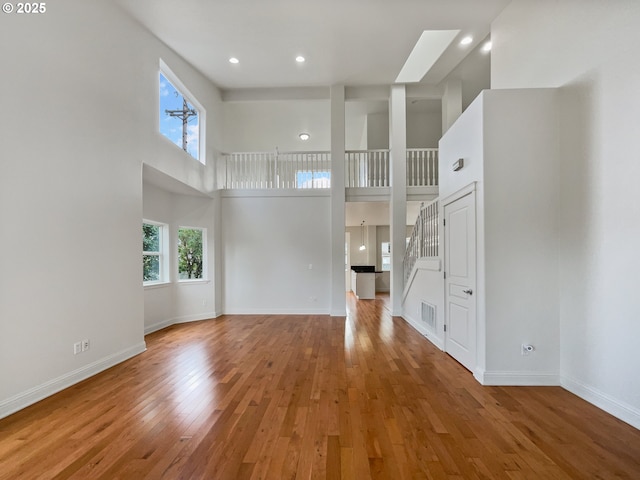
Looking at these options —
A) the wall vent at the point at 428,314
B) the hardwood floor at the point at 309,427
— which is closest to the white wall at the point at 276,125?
the wall vent at the point at 428,314

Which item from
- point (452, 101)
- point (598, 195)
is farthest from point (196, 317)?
point (452, 101)

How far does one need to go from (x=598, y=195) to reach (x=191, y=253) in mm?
A: 6392

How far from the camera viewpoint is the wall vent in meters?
4.51

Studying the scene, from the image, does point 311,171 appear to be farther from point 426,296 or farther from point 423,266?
point 426,296

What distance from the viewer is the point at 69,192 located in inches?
118

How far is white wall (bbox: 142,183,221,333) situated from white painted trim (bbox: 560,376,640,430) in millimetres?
5902

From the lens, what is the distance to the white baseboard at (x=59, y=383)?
7.89ft

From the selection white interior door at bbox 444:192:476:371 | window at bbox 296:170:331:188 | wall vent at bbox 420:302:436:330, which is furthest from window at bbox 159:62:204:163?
wall vent at bbox 420:302:436:330

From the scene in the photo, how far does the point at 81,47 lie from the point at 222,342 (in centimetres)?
409

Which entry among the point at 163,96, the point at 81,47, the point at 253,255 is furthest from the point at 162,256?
the point at 81,47

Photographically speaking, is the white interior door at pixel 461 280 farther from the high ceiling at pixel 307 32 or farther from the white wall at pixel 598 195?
the high ceiling at pixel 307 32

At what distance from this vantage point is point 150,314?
5.20 m

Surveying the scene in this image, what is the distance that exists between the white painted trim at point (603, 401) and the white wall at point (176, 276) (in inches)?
232

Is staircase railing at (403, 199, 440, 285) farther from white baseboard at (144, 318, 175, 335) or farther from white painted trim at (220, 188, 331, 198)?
white baseboard at (144, 318, 175, 335)
